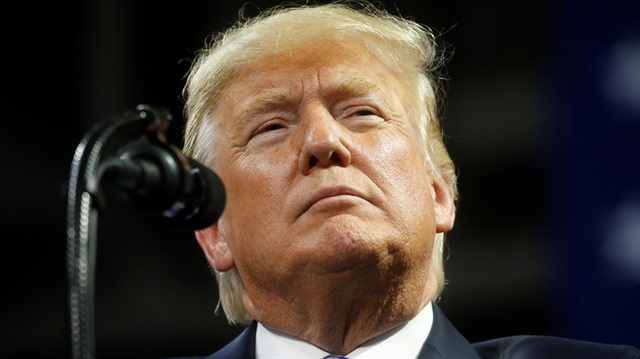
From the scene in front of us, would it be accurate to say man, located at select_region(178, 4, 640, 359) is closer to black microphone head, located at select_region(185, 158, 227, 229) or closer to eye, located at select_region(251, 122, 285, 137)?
eye, located at select_region(251, 122, 285, 137)

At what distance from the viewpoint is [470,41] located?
151 inches

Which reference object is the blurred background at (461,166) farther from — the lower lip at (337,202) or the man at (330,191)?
the lower lip at (337,202)

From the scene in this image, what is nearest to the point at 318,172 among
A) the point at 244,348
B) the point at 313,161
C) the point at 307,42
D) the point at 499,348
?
the point at 313,161

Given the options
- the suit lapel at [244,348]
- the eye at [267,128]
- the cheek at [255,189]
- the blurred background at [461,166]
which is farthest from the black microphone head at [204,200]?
the blurred background at [461,166]

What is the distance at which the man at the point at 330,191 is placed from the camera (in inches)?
82.0

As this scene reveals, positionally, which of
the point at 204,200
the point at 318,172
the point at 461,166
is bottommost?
the point at 461,166

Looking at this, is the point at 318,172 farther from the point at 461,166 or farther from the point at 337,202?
the point at 461,166

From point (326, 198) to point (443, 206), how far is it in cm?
52

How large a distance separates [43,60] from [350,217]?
2089 millimetres

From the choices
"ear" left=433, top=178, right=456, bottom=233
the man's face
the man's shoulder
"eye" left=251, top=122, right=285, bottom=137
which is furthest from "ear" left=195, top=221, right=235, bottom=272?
the man's shoulder

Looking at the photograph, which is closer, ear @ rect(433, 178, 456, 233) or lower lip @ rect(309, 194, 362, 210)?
lower lip @ rect(309, 194, 362, 210)

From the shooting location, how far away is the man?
208cm

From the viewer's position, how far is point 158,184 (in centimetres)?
132

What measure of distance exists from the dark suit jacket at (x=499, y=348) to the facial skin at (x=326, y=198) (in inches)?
3.4
